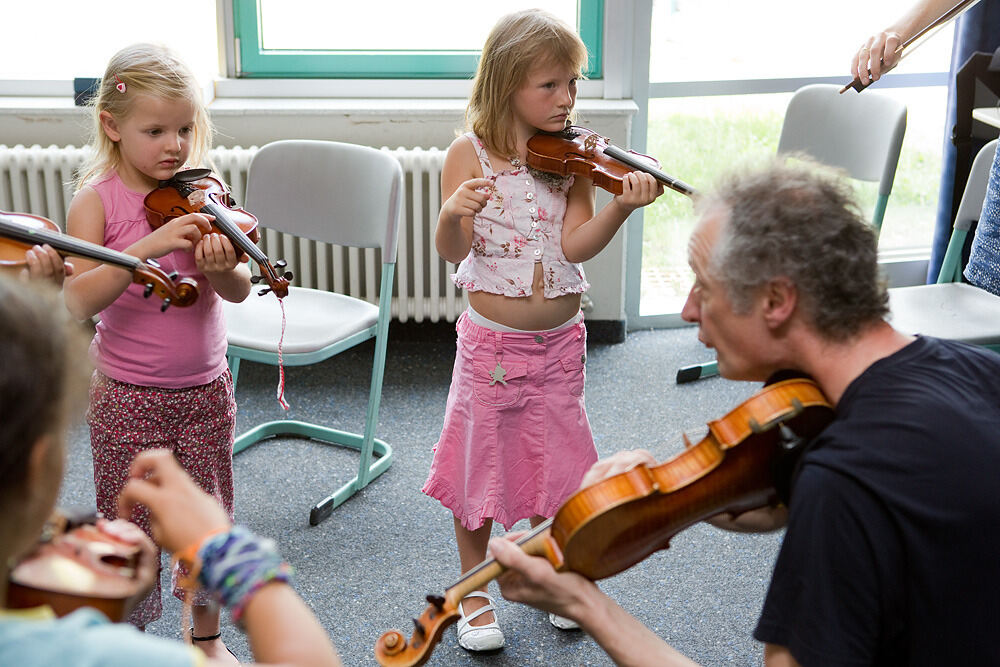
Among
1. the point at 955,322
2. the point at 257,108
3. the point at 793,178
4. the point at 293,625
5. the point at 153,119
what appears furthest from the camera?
the point at 257,108

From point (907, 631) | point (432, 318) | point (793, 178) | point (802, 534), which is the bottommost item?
point (432, 318)

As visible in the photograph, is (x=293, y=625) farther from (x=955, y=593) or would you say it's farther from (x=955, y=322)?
(x=955, y=322)

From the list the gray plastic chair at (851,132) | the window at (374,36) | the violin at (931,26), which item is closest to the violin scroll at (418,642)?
the violin at (931,26)

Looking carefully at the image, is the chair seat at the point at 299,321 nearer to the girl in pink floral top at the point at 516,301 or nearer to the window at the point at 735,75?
the girl in pink floral top at the point at 516,301

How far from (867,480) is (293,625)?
618 mm

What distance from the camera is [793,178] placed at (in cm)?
130

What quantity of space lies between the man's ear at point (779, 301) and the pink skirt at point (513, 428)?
929mm

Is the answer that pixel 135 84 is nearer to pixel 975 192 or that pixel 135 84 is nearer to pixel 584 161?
pixel 584 161

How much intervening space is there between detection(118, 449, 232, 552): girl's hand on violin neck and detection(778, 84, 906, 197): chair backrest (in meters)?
2.54

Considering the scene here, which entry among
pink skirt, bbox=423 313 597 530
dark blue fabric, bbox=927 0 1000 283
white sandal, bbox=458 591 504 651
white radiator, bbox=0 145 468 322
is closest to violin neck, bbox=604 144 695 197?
pink skirt, bbox=423 313 597 530

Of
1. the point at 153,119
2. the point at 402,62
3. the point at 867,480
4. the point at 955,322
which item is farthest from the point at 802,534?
the point at 402,62

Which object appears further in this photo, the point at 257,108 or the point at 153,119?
the point at 257,108

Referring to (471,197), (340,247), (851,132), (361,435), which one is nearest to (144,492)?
(471,197)

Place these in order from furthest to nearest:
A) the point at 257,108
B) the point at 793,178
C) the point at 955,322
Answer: the point at 257,108 < the point at 955,322 < the point at 793,178
